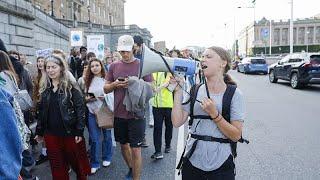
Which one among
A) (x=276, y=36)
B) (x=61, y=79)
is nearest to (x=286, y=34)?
(x=276, y=36)

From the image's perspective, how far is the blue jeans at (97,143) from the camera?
6.03 meters

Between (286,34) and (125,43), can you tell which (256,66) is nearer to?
(125,43)

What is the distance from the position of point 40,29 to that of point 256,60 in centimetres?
2076

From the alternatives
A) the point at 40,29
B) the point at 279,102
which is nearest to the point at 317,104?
the point at 279,102

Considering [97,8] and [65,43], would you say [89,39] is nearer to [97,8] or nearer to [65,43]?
[65,43]

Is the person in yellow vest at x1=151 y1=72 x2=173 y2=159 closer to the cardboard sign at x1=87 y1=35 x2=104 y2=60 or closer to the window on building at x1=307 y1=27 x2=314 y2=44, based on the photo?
the cardboard sign at x1=87 y1=35 x2=104 y2=60

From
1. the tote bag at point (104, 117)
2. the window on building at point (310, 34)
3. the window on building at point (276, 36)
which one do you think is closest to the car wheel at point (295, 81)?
the tote bag at point (104, 117)

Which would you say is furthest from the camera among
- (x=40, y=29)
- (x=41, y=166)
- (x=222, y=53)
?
(x=40, y=29)

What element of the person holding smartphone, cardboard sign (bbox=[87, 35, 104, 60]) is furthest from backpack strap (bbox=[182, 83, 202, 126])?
cardboard sign (bbox=[87, 35, 104, 60])

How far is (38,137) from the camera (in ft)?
16.0

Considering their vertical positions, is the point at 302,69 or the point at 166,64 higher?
the point at 166,64

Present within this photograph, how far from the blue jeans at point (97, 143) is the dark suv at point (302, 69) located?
1376cm

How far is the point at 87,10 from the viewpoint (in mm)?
71875

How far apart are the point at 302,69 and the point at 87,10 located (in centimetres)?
5889
